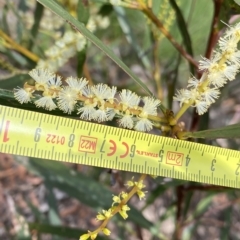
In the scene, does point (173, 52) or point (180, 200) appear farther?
point (173, 52)

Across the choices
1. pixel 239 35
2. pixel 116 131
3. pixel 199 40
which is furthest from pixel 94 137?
pixel 199 40

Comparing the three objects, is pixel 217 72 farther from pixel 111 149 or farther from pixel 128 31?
pixel 128 31

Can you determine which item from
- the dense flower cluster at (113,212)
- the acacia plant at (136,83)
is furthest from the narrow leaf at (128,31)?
the dense flower cluster at (113,212)

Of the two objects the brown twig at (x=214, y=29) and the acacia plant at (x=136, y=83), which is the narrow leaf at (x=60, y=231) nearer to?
the acacia plant at (x=136, y=83)

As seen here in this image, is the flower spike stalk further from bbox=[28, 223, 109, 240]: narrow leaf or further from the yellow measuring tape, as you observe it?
bbox=[28, 223, 109, 240]: narrow leaf

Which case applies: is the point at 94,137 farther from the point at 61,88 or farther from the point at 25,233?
the point at 25,233

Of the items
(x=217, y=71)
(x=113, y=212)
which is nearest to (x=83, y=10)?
(x=217, y=71)

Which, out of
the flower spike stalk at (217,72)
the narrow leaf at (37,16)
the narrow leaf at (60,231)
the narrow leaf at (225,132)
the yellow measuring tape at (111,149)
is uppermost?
the narrow leaf at (37,16)
